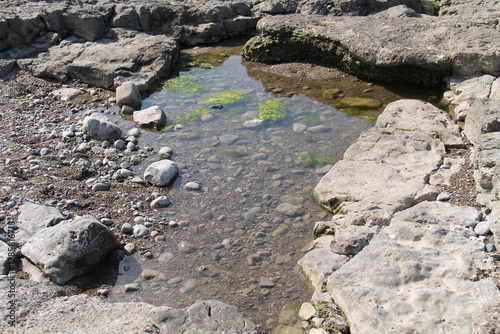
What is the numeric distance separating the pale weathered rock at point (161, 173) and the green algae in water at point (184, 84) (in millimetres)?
2840

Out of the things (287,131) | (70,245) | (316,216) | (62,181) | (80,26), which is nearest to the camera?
(70,245)

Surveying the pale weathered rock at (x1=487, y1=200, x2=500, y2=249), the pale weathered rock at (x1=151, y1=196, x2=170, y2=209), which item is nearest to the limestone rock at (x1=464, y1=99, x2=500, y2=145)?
the pale weathered rock at (x1=487, y1=200, x2=500, y2=249)

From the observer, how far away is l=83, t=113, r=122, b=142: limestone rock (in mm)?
6418

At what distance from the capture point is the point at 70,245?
3.93 metres

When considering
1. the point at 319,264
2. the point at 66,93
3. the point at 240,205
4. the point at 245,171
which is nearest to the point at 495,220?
the point at 319,264

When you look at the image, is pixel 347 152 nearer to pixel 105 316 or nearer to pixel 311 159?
pixel 311 159

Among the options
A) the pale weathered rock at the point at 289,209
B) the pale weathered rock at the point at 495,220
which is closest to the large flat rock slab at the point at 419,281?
the pale weathered rock at the point at 495,220

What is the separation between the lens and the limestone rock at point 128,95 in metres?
7.52

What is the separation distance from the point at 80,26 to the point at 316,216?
24.0 ft

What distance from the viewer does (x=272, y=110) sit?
23.7 ft

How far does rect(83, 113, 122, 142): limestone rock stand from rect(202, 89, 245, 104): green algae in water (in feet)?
5.91

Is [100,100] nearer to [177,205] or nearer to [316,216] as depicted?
[177,205]

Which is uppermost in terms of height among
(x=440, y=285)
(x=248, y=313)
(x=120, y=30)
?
(x=120, y=30)

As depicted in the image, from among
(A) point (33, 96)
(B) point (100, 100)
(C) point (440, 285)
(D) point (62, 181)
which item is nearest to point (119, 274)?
(D) point (62, 181)
